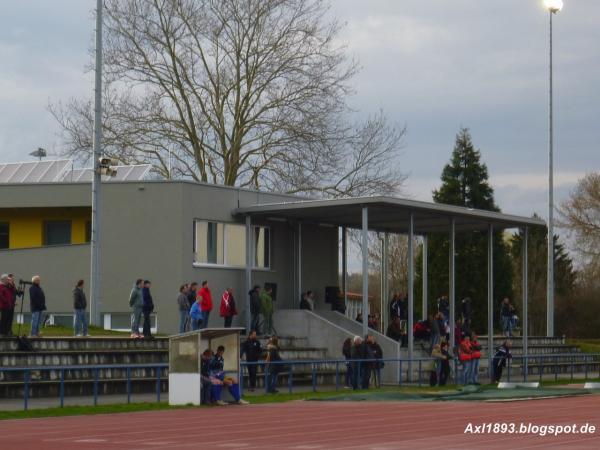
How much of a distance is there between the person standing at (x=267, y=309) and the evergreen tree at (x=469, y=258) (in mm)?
33427

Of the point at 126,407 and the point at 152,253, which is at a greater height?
the point at 152,253

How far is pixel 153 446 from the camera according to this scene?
19.4 metres

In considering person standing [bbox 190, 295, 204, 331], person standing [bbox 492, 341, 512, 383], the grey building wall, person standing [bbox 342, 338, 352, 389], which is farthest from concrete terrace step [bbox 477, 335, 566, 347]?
person standing [bbox 190, 295, 204, 331]

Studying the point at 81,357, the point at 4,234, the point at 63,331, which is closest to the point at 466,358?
the point at 81,357

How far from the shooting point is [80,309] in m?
36.4

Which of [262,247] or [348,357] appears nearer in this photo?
[348,357]

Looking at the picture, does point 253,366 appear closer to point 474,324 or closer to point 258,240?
point 258,240

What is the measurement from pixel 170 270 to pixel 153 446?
2233cm

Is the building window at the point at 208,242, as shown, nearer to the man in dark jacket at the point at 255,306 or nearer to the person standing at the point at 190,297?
the man in dark jacket at the point at 255,306

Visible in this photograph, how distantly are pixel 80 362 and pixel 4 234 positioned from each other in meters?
17.0

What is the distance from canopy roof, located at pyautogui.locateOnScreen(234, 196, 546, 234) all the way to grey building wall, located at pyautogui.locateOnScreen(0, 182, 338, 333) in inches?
50.9

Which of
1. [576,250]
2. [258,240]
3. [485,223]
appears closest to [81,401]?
[258,240]

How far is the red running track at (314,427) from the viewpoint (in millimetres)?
19562

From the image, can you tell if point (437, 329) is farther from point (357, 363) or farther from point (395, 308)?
point (357, 363)
